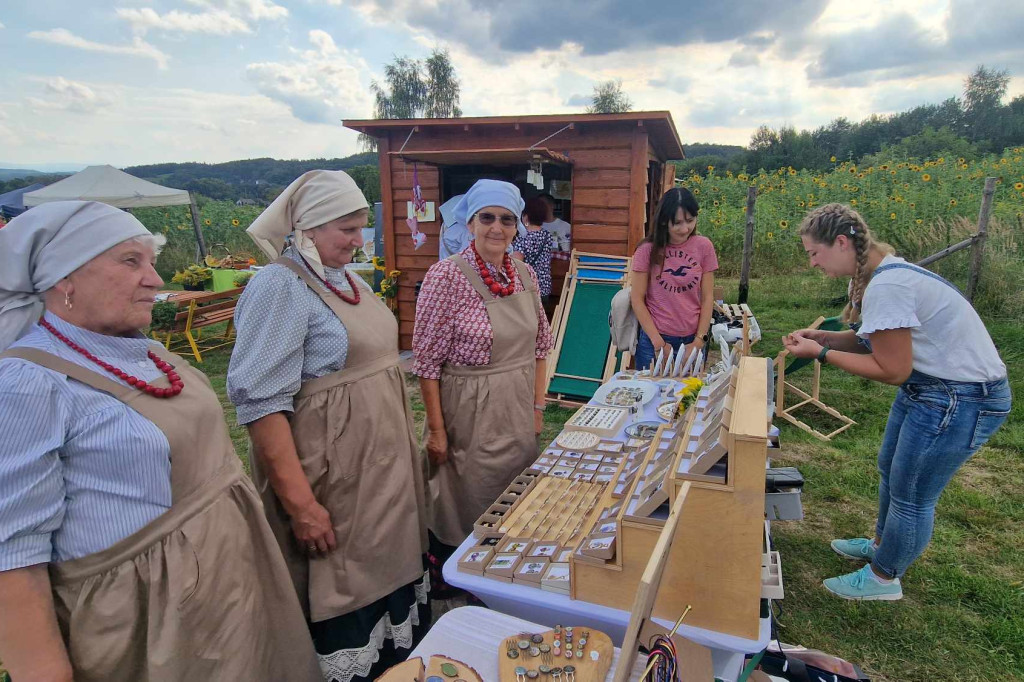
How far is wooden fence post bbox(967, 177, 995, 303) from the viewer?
6637 mm

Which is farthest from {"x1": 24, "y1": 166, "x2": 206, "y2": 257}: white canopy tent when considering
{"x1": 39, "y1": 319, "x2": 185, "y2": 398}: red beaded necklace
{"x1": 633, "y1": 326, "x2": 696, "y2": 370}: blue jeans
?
{"x1": 39, "y1": 319, "x2": 185, "y2": 398}: red beaded necklace

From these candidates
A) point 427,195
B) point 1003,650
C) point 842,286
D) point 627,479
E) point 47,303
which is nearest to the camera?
point 47,303

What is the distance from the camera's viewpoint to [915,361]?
2490mm

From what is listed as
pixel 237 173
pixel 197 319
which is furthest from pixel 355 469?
pixel 237 173

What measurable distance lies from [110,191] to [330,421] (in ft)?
42.4

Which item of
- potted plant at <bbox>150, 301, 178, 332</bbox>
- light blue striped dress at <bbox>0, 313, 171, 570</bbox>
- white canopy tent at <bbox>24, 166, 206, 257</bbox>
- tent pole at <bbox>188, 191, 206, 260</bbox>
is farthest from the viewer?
tent pole at <bbox>188, 191, 206, 260</bbox>

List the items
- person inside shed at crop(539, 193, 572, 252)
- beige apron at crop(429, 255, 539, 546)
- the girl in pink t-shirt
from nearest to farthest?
beige apron at crop(429, 255, 539, 546)
the girl in pink t-shirt
person inside shed at crop(539, 193, 572, 252)

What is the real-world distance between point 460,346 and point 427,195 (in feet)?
15.6

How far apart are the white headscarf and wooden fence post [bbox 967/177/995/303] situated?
838 cm

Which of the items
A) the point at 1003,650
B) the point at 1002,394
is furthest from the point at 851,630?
the point at 1002,394

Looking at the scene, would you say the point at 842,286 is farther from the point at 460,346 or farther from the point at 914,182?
the point at 460,346

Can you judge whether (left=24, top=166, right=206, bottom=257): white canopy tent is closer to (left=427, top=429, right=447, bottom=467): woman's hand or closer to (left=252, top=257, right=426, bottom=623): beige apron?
(left=427, top=429, right=447, bottom=467): woman's hand

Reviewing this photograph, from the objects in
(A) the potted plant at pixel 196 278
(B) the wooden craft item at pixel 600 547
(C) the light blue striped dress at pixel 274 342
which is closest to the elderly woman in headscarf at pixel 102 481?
(C) the light blue striped dress at pixel 274 342

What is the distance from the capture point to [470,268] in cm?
249
